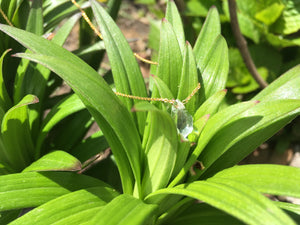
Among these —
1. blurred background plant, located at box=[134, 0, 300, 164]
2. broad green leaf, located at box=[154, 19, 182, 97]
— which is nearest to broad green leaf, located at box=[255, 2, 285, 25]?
blurred background plant, located at box=[134, 0, 300, 164]

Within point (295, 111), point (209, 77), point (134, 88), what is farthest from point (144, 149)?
point (295, 111)

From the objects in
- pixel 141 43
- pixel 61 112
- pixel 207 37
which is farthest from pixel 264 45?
pixel 61 112

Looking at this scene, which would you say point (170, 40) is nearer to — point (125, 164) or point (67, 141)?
point (125, 164)

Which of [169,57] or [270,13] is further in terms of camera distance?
[270,13]

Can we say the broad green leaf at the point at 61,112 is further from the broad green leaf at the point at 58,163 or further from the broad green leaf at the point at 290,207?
the broad green leaf at the point at 290,207

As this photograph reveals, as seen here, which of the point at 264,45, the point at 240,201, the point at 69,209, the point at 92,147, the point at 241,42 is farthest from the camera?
the point at 264,45

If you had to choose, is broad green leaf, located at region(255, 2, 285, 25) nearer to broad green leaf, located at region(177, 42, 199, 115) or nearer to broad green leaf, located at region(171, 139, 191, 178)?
broad green leaf, located at region(177, 42, 199, 115)

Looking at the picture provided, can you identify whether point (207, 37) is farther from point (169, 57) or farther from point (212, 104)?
point (212, 104)
